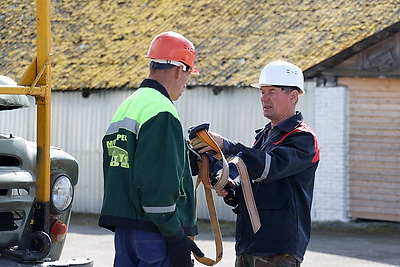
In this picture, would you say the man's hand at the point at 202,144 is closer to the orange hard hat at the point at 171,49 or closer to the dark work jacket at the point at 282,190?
the dark work jacket at the point at 282,190

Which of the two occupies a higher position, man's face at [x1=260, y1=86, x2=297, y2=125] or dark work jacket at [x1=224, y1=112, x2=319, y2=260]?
man's face at [x1=260, y1=86, x2=297, y2=125]

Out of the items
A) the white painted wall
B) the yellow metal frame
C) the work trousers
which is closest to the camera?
the work trousers

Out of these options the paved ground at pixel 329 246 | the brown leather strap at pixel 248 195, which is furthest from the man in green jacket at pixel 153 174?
the paved ground at pixel 329 246

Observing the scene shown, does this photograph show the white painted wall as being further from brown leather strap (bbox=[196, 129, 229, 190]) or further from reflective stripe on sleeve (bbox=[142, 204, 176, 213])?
reflective stripe on sleeve (bbox=[142, 204, 176, 213])

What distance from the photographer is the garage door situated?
1498 centimetres

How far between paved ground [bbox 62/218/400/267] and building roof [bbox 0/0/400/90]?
112 inches

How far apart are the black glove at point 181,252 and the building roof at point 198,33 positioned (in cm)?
1057

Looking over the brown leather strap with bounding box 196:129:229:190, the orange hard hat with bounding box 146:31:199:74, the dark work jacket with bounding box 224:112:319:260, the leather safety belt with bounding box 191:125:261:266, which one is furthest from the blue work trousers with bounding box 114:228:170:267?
the orange hard hat with bounding box 146:31:199:74

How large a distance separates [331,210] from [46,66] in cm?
985

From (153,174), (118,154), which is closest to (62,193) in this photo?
(118,154)

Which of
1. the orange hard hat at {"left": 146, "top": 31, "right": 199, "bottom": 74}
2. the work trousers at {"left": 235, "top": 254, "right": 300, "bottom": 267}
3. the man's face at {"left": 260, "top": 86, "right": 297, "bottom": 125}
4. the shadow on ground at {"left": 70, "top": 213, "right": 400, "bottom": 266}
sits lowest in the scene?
the shadow on ground at {"left": 70, "top": 213, "right": 400, "bottom": 266}

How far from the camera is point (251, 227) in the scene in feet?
19.4

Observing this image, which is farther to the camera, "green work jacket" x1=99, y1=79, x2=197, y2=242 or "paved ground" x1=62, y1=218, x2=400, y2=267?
"paved ground" x1=62, y1=218, x2=400, y2=267

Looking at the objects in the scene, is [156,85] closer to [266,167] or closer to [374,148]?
[266,167]
